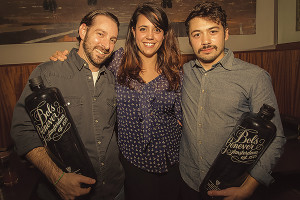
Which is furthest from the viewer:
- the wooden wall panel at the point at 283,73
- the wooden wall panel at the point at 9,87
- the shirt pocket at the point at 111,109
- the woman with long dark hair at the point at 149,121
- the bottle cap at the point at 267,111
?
the wooden wall panel at the point at 283,73

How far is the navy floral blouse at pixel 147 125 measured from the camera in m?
1.46

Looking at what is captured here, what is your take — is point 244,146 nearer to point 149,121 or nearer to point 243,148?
point 243,148

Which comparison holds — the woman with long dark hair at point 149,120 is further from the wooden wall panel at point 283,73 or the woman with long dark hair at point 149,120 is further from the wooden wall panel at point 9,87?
the wooden wall panel at point 283,73

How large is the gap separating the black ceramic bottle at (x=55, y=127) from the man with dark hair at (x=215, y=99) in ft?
2.48

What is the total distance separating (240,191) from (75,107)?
112cm

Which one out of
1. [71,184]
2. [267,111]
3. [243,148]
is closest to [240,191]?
[243,148]

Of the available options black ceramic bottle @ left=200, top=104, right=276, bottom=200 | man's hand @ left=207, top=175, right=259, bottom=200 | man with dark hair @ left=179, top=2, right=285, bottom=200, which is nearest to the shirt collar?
man with dark hair @ left=179, top=2, right=285, bottom=200

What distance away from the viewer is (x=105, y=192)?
53.0 inches

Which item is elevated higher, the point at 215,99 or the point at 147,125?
the point at 215,99

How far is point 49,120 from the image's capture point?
945 mm

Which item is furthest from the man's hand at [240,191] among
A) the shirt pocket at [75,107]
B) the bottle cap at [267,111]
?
the shirt pocket at [75,107]

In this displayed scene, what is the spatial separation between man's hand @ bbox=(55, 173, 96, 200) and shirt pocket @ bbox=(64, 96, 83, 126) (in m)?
0.35

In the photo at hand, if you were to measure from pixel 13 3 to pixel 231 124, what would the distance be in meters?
2.32

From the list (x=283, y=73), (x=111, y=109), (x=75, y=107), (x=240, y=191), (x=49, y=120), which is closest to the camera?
(x=49, y=120)
